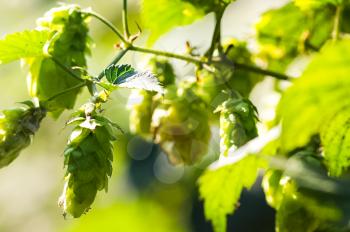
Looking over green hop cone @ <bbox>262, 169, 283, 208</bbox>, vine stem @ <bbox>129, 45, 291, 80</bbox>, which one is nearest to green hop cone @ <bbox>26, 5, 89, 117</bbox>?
vine stem @ <bbox>129, 45, 291, 80</bbox>

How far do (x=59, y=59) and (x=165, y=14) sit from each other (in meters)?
0.38

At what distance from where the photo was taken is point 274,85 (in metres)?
2.40

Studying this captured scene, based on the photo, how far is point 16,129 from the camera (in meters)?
1.78

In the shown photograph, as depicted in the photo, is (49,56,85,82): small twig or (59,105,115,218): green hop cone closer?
(59,105,115,218): green hop cone

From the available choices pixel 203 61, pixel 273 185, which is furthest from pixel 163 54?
pixel 273 185

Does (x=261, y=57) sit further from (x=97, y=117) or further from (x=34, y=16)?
(x=34, y=16)

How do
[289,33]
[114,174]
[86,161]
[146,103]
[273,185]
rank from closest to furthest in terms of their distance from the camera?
[86,161]
[273,185]
[146,103]
[289,33]
[114,174]

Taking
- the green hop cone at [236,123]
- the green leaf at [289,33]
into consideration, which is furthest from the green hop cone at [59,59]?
the green leaf at [289,33]

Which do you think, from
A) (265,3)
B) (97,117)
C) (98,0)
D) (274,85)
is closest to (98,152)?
(97,117)

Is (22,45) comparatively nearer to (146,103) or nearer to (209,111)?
(146,103)

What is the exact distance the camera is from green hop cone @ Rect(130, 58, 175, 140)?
2074 millimetres

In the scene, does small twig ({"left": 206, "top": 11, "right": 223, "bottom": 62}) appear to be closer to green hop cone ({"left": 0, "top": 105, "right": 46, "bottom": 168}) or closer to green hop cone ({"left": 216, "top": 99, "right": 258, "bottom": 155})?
green hop cone ({"left": 216, "top": 99, "right": 258, "bottom": 155})

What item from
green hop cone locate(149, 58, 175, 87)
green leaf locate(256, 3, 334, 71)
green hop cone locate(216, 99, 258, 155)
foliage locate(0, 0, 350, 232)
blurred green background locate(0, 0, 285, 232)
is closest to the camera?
foliage locate(0, 0, 350, 232)

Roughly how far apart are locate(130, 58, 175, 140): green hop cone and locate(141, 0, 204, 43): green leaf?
100 millimetres
